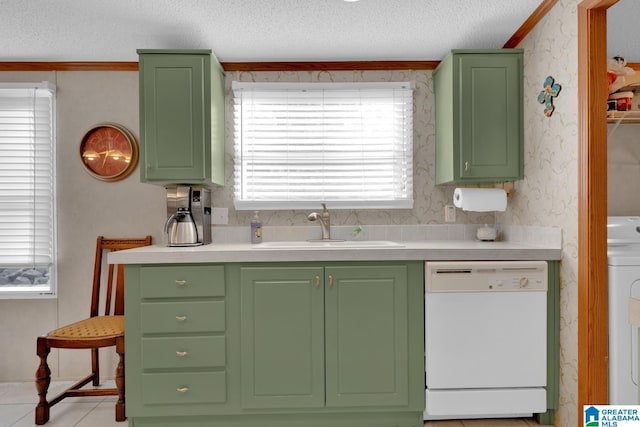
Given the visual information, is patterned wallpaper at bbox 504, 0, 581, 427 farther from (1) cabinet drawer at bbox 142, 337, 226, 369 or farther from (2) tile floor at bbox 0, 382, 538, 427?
(1) cabinet drawer at bbox 142, 337, 226, 369

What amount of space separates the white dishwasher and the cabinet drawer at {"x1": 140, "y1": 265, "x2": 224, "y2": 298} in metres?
1.15

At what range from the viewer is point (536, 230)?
2.39 m

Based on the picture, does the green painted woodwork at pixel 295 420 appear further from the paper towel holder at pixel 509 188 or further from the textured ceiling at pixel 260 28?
the textured ceiling at pixel 260 28

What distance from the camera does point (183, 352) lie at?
6.98 feet

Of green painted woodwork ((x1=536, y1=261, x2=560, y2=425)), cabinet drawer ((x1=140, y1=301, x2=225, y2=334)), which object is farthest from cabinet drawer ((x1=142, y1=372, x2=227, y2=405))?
green painted woodwork ((x1=536, y1=261, x2=560, y2=425))

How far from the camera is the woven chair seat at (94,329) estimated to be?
2260 millimetres

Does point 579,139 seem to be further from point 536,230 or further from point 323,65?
point 323,65

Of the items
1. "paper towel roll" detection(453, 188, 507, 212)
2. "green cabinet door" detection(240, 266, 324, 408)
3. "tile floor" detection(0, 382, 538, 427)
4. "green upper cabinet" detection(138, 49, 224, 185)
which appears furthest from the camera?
"paper towel roll" detection(453, 188, 507, 212)

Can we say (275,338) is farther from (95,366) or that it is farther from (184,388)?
(95,366)

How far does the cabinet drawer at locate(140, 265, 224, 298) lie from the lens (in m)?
2.13

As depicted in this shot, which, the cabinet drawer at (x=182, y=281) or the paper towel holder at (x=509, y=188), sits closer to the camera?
the cabinet drawer at (x=182, y=281)

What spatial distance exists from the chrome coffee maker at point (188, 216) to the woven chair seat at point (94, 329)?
0.58 m

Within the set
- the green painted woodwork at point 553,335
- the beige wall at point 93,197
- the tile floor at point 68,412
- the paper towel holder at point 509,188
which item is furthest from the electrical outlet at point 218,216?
the green painted woodwork at point 553,335

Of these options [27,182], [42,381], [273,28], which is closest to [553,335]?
[273,28]
